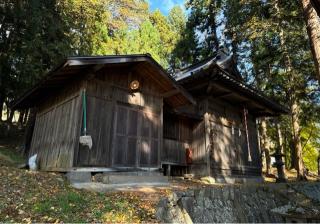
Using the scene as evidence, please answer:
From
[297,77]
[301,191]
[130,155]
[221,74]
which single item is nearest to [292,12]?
[297,77]

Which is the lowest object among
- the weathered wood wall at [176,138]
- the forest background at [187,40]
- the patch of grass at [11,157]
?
the patch of grass at [11,157]

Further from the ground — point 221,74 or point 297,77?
point 297,77

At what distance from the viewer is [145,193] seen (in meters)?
7.44

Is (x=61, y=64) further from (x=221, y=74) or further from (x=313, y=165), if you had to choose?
(x=313, y=165)

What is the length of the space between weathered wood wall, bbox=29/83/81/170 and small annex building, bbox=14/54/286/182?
0.04 metres

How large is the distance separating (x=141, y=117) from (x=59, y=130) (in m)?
3.20

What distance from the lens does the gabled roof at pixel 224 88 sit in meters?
12.0

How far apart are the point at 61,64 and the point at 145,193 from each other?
4.77 meters

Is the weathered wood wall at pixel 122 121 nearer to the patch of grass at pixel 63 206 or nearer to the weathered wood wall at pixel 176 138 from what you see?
the weathered wood wall at pixel 176 138

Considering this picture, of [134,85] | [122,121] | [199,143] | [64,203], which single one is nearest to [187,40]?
[199,143]

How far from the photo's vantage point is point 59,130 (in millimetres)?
10195

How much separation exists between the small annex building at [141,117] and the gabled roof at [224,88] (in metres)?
0.05

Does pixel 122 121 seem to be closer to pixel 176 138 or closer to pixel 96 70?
pixel 96 70

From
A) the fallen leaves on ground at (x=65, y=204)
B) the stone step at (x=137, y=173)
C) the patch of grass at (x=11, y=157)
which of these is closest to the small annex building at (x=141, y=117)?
the stone step at (x=137, y=173)
